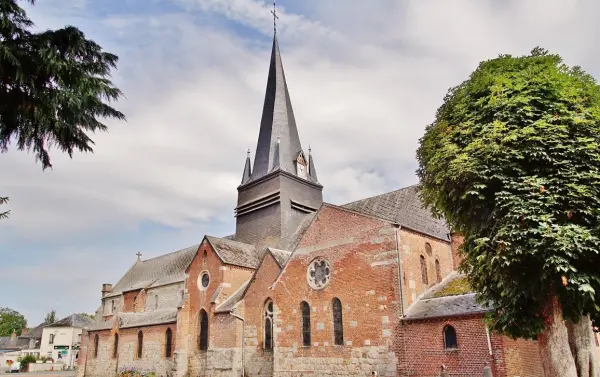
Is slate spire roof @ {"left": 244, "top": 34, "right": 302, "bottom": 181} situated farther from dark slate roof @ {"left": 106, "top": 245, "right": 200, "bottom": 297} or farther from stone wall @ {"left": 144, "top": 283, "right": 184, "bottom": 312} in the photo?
stone wall @ {"left": 144, "top": 283, "right": 184, "bottom": 312}

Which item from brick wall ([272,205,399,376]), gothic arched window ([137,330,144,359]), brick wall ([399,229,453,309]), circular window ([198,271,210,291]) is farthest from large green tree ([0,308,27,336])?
brick wall ([399,229,453,309])

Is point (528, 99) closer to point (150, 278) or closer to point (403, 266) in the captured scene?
point (403, 266)

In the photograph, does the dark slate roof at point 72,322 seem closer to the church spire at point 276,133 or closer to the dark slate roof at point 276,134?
the dark slate roof at point 276,134

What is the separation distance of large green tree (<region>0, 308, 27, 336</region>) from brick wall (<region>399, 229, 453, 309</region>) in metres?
109

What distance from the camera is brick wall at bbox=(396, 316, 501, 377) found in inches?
620

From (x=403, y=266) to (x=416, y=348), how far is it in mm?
3433

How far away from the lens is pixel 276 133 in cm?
3347

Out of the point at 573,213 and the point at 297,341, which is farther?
the point at 297,341

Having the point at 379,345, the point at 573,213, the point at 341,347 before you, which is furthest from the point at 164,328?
the point at 573,213

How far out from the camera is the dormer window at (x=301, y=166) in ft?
107

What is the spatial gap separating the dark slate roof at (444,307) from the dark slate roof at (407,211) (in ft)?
12.1

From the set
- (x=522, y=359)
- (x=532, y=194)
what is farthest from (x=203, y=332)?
(x=532, y=194)

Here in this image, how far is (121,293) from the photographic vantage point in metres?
42.7

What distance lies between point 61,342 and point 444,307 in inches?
2631
